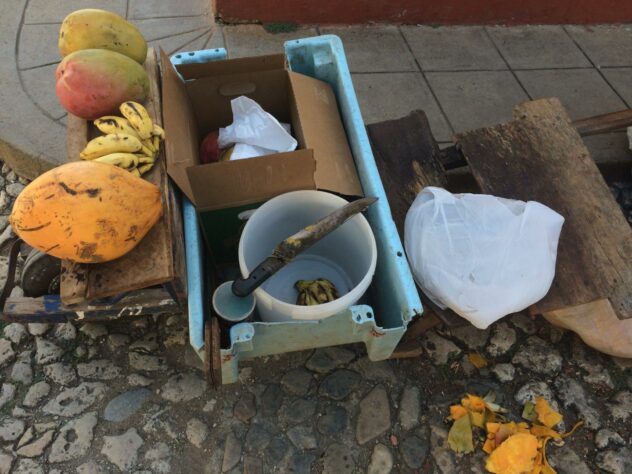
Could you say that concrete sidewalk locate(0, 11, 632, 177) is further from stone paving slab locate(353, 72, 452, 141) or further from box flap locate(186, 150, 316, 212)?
box flap locate(186, 150, 316, 212)

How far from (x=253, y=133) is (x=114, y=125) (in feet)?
1.94

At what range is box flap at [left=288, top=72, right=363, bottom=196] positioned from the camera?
205 centimetres

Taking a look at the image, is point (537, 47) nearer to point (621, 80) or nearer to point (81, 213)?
point (621, 80)

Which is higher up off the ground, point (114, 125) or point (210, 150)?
point (114, 125)

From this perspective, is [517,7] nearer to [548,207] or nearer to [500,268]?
[548,207]

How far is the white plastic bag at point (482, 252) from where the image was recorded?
78.2 inches

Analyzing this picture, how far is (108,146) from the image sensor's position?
1833mm

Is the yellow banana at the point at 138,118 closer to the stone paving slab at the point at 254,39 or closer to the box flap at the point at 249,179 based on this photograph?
the box flap at the point at 249,179

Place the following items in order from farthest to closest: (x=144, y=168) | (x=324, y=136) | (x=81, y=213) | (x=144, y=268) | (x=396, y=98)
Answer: (x=396, y=98)
(x=324, y=136)
(x=144, y=168)
(x=144, y=268)
(x=81, y=213)

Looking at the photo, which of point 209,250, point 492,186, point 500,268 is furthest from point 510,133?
point 209,250

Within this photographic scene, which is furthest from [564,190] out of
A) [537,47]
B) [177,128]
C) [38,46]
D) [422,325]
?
[38,46]


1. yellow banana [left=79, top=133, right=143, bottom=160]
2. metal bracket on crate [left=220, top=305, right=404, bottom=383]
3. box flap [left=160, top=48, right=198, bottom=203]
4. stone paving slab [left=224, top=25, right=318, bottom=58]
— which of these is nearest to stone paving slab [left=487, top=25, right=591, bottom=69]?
stone paving slab [left=224, top=25, right=318, bottom=58]

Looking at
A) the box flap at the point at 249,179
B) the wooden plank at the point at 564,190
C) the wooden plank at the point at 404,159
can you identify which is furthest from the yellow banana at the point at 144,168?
the wooden plank at the point at 564,190

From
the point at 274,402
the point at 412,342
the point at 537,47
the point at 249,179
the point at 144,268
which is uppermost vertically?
the point at 249,179
